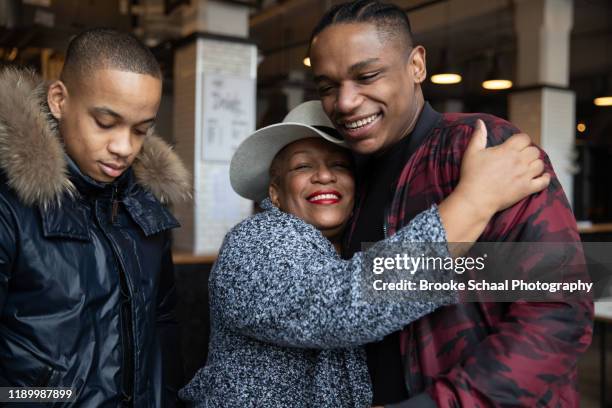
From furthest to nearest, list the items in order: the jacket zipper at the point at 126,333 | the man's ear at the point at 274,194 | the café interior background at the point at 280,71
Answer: the café interior background at the point at 280,71
the man's ear at the point at 274,194
the jacket zipper at the point at 126,333

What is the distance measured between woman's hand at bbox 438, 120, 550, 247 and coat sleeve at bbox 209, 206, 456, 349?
33 millimetres

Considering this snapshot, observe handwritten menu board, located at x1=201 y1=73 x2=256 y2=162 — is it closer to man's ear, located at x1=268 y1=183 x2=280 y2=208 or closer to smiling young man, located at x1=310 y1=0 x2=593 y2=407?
man's ear, located at x1=268 y1=183 x2=280 y2=208

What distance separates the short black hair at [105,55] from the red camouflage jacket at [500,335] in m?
0.70

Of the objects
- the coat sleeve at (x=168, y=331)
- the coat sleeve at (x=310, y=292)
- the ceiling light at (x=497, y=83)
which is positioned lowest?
the coat sleeve at (x=168, y=331)

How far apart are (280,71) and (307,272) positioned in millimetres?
11034

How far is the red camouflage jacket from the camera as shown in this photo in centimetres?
98

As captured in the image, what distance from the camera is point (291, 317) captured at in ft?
3.53

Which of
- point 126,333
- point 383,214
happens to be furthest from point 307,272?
point 126,333

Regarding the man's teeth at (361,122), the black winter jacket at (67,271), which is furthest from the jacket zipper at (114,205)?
the man's teeth at (361,122)

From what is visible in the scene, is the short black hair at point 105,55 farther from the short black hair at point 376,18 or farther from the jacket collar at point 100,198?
the short black hair at point 376,18

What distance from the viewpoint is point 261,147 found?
150 cm

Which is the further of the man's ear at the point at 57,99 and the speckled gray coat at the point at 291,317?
the man's ear at the point at 57,99

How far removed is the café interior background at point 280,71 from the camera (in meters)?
5.24

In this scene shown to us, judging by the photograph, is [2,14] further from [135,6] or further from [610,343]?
[610,343]
